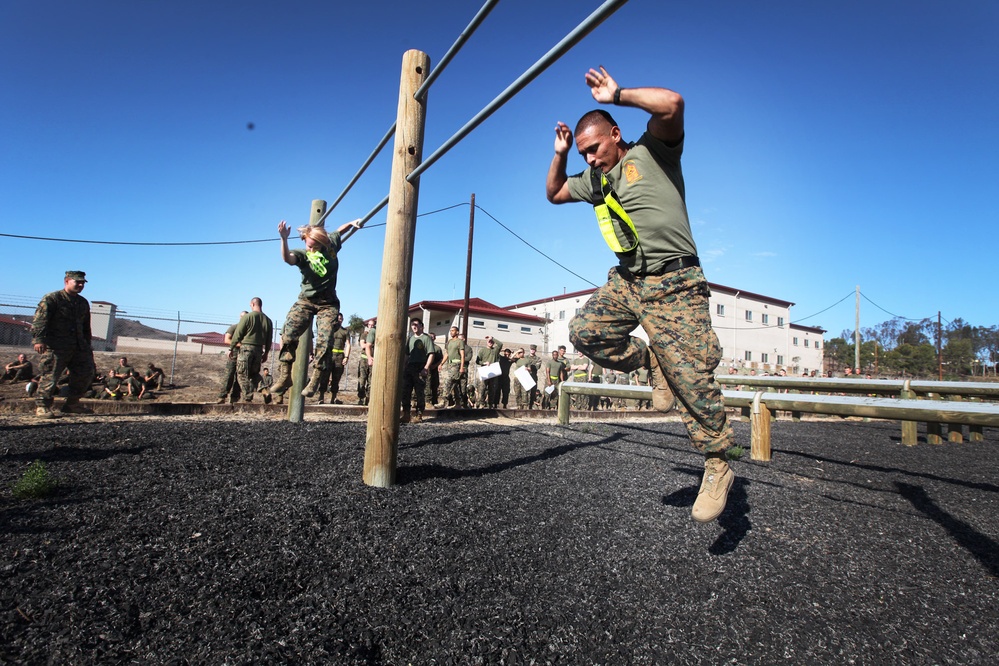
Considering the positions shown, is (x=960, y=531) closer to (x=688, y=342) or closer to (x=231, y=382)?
(x=688, y=342)

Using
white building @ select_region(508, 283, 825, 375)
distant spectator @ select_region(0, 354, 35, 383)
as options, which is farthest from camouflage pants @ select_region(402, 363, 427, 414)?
white building @ select_region(508, 283, 825, 375)

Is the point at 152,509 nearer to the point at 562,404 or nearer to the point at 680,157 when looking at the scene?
the point at 680,157

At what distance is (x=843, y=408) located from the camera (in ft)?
13.9

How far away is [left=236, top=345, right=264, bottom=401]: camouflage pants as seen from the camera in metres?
9.70

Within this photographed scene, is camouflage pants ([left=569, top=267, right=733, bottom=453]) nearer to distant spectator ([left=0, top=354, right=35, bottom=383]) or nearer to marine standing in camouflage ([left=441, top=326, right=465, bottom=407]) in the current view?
marine standing in camouflage ([left=441, top=326, right=465, bottom=407])

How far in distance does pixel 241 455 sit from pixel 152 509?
1.24 metres

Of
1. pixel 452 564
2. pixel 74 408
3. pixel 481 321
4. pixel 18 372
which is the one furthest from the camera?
pixel 481 321

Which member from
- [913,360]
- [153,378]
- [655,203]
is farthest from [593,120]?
[913,360]

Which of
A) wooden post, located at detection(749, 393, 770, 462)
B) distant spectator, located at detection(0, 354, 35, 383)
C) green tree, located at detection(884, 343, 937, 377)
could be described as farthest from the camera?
green tree, located at detection(884, 343, 937, 377)

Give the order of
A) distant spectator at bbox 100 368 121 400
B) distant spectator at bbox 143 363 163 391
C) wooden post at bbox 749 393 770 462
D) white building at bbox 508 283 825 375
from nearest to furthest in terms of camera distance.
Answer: wooden post at bbox 749 393 770 462, distant spectator at bbox 100 368 121 400, distant spectator at bbox 143 363 163 391, white building at bbox 508 283 825 375

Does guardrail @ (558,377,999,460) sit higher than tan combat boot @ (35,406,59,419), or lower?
higher

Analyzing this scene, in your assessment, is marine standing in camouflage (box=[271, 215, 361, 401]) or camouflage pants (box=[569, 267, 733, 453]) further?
marine standing in camouflage (box=[271, 215, 361, 401])

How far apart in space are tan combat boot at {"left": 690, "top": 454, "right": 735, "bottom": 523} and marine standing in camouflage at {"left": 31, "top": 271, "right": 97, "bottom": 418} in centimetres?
764

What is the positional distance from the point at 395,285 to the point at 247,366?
7.41 metres
